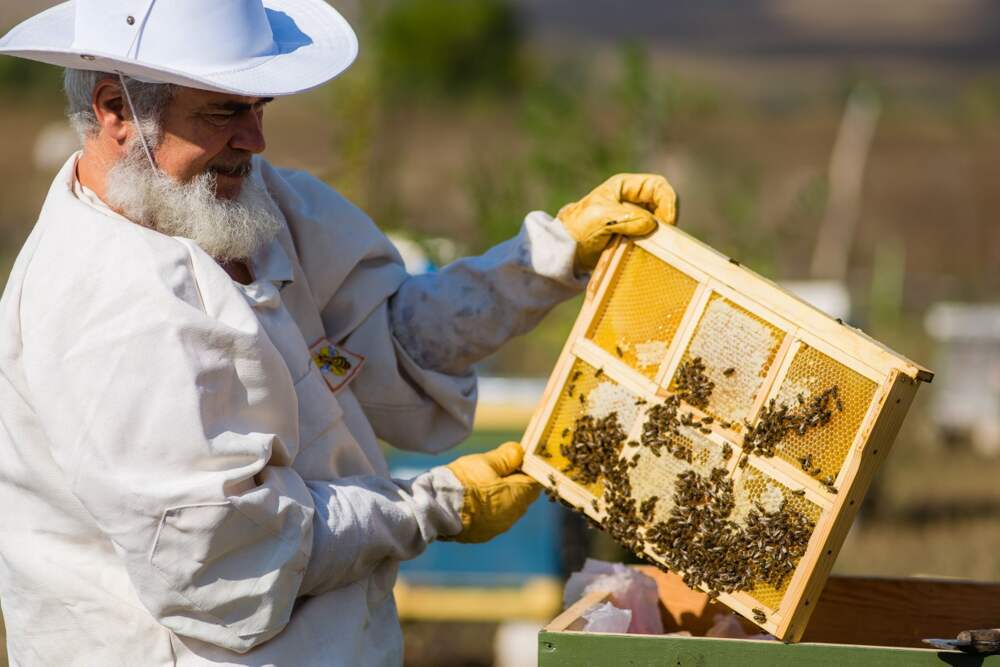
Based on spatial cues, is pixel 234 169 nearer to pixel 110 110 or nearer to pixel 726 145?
pixel 110 110

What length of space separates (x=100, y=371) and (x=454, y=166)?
23354 mm

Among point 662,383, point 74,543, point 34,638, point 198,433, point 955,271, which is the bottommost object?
point 955,271

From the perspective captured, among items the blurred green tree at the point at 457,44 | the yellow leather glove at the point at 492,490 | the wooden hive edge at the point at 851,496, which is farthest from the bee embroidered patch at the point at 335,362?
the blurred green tree at the point at 457,44

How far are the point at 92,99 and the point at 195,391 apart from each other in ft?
2.36

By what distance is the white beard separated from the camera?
103 inches

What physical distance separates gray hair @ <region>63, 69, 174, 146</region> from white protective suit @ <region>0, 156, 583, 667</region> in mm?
120

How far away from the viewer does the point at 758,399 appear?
103 inches

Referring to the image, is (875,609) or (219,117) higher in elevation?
(219,117)

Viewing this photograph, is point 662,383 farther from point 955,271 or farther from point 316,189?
point 955,271

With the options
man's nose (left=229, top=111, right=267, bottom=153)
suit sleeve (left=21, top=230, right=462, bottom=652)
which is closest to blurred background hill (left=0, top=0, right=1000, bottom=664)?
man's nose (left=229, top=111, right=267, bottom=153)

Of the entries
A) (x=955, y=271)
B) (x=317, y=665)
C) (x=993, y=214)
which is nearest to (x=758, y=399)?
(x=317, y=665)

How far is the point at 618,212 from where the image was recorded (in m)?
2.90

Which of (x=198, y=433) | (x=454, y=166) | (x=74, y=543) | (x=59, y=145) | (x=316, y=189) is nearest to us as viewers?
A: (x=198, y=433)

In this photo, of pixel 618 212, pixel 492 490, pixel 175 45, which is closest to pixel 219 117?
pixel 175 45
